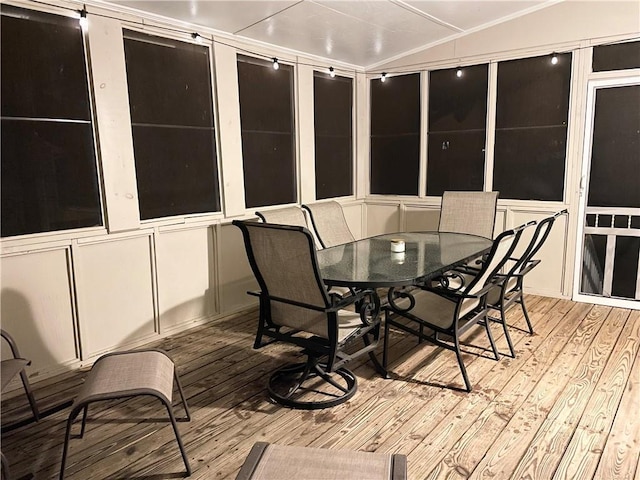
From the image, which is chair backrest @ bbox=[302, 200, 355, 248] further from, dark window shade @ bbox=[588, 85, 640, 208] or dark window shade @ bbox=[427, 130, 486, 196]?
dark window shade @ bbox=[588, 85, 640, 208]

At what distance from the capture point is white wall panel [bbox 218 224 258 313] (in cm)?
412

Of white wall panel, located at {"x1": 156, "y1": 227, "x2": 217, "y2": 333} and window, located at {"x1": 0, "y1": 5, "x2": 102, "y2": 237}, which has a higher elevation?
window, located at {"x1": 0, "y1": 5, "x2": 102, "y2": 237}

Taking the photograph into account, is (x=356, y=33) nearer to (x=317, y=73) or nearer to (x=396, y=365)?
(x=317, y=73)

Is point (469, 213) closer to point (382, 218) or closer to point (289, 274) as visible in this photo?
point (382, 218)

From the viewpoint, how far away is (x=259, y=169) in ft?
14.5

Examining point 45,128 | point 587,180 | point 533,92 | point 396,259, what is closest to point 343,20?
point 533,92

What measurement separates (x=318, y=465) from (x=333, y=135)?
426 cm

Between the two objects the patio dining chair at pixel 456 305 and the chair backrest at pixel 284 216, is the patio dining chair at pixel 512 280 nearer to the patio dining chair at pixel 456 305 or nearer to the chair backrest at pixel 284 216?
the patio dining chair at pixel 456 305

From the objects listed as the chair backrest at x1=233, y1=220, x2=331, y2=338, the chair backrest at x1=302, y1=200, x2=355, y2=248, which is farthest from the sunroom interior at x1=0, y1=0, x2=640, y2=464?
the chair backrest at x1=233, y1=220, x2=331, y2=338

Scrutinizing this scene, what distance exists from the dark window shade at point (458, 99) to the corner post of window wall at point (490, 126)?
0.05 m

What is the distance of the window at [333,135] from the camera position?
5102 millimetres

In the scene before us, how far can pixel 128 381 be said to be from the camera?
201 cm

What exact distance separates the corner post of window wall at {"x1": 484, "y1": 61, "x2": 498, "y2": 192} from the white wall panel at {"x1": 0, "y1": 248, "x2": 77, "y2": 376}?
3980 mm

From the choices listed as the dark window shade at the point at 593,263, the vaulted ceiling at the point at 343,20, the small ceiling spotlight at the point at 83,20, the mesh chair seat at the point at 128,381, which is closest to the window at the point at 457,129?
the vaulted ceiling at the point at 343,20
